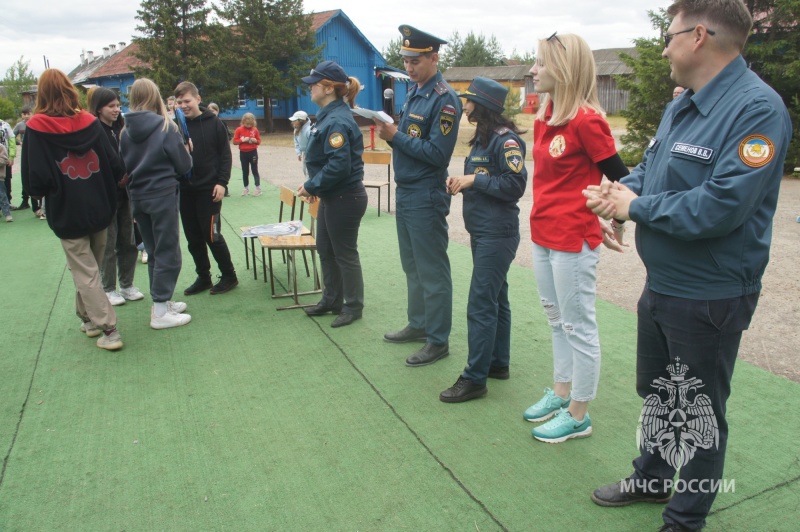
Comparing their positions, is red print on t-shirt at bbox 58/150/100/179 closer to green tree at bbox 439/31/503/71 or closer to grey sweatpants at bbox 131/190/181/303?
grey sweatpants at bbox 131/190/181/303

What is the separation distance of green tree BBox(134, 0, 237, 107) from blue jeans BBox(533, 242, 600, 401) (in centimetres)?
2882

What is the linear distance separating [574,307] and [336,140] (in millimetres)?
2178

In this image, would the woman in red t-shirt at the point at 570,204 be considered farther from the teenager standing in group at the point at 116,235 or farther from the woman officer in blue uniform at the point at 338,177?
the teenager standing in group at the point at 116,235

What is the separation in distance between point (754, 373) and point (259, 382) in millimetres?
2931

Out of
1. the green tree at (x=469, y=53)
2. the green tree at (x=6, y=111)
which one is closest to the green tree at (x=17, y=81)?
the green tree at (x=6, y=111)

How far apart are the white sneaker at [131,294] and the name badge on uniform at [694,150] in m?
4.66

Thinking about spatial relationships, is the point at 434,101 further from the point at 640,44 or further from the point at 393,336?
the point at 640,44

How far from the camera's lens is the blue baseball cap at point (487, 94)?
320cm

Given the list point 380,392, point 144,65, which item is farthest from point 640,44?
point 144,65

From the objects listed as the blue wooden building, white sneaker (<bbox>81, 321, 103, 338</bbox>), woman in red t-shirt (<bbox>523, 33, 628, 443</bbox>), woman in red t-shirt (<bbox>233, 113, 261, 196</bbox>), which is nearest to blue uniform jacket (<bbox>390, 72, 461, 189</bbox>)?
woman in red t-shirt (<bbox>523, 33, 628, 443</bbox>)

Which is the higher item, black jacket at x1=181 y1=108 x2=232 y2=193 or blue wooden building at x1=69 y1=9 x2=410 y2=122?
blue wooden building at x1=69 y1=9 x2=410 y2=122

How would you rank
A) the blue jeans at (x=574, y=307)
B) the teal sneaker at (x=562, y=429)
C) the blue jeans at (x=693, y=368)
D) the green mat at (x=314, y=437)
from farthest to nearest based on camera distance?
1. the teal sneaker at (x=562, y=429)
2. the blue jeans at (x=574, y=307)
3. the green mat at (x=314, y=437)
4. the blue jeans at (x=693, y=368)

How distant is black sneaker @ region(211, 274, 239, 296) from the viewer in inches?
216

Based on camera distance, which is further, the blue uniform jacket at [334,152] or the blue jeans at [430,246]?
the blue uniform jacket at [334,152]
